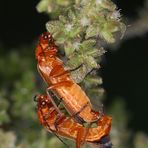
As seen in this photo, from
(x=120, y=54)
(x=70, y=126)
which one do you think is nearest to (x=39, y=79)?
(x=120, y=54)

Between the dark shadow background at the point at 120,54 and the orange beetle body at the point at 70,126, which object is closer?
the orange beetle body at the point at 70,126

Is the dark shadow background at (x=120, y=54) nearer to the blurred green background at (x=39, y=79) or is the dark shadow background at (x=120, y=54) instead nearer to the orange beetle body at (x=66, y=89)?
the blurred green background at (x=39, y=79)

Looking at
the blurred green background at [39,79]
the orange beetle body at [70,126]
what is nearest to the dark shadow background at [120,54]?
the blurred green background at [39,79]

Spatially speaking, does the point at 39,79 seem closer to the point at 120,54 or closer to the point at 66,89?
the point at 120,54

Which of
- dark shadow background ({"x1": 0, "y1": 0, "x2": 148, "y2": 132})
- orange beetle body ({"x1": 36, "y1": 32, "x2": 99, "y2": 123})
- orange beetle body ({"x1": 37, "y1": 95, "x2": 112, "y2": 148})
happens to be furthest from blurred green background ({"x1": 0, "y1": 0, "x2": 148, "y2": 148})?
orange beetle body ({"x1": 36, "y1": 32, "x2": 99, "y2": 123})

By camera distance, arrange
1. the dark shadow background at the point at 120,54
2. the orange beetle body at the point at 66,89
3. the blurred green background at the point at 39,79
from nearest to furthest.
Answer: the orange beetle body at the point at 66,89
the blurred green background at the point at 39,79
the dark shadow background at the point at 120,54

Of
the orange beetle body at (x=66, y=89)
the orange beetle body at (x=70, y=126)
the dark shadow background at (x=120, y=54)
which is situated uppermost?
the orange beetle body at (x=66, y=89)

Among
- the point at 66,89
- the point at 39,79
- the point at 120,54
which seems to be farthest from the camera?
the point at 120,54
